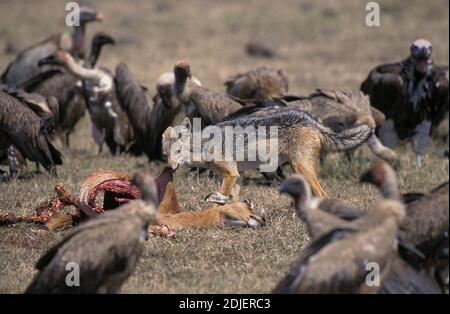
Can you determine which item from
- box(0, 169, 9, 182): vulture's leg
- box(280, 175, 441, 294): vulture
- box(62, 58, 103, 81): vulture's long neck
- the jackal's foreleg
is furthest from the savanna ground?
box(62, 58, 103, 81): vulture's long neck

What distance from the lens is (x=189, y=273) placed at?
235 inches

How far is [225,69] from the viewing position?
54.1 feet

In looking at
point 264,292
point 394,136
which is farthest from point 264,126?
point 394,136

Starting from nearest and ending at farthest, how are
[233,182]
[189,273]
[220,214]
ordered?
1. [189,273]
2. [220,214]
3. [233,182]

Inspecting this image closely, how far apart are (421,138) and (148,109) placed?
3133mm

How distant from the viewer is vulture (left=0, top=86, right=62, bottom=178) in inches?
363

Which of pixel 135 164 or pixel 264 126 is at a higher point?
pixel 264 126

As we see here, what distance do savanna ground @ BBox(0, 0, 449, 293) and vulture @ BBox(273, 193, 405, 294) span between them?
91 cm

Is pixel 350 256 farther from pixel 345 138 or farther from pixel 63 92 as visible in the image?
pixel 63 92

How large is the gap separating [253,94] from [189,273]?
5323mm

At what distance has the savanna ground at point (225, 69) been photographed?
6129 mm

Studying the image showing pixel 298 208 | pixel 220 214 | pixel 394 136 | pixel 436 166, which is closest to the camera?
pixel 298 208

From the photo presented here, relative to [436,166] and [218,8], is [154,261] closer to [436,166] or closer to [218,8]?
[436,166]

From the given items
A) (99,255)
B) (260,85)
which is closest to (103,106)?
(260,85)
